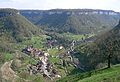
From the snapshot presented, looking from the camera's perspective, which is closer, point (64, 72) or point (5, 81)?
point (5, 81)

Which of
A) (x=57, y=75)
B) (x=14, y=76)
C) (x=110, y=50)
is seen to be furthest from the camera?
(x=57, y=75)

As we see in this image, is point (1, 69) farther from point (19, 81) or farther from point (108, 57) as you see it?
point (108, 57)

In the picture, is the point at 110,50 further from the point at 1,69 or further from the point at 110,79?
the point at 1,69

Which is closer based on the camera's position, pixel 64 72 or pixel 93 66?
pixel 93 66

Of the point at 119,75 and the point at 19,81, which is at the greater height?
the point at 119,75

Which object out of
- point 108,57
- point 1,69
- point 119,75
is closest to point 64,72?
point 1,69

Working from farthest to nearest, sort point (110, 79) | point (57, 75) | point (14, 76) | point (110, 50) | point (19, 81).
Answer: point (57, 75) < point (14, 76) < point (19, 81) < point (110, 50) < point (110, 79)

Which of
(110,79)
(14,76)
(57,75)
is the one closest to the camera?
(110,79)

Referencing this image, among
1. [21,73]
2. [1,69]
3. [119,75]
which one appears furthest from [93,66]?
[119,75]

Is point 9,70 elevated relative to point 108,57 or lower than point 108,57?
lower
